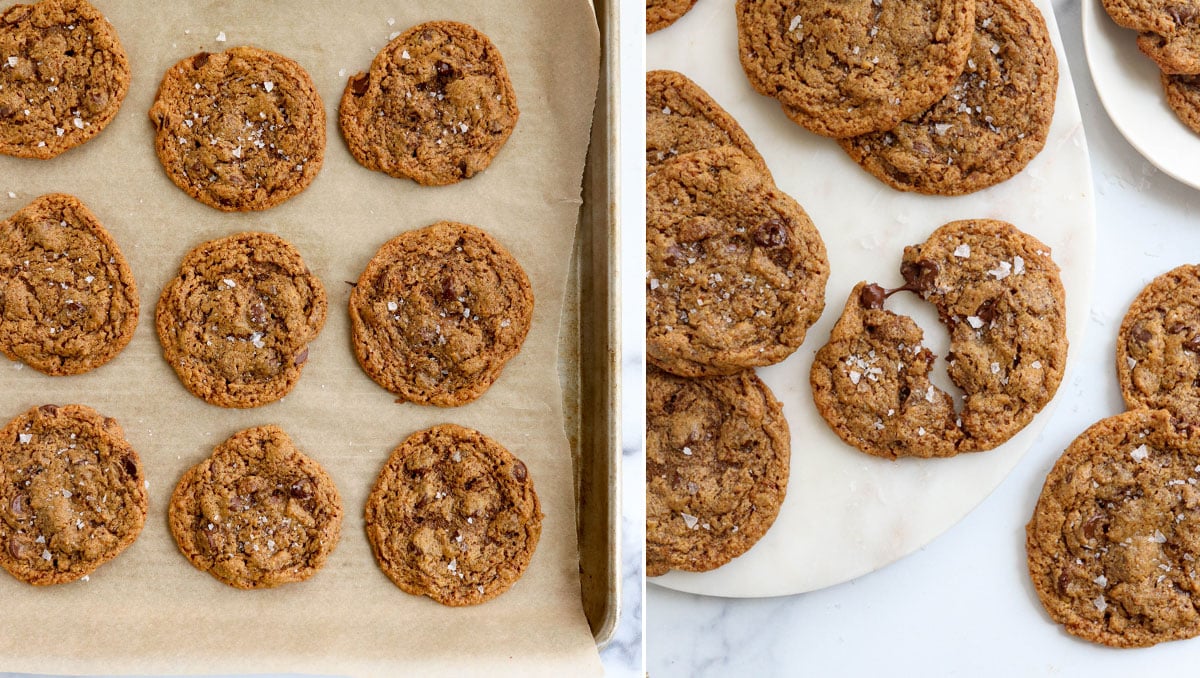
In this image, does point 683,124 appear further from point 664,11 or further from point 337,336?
point 337,336

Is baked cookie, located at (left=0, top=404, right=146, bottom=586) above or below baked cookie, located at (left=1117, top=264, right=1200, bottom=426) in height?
above

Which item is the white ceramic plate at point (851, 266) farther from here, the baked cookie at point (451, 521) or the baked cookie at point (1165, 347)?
the baked cookie at point (451, 521)

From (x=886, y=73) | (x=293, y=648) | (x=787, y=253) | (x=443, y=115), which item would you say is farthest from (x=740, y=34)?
(x=293, y=648)

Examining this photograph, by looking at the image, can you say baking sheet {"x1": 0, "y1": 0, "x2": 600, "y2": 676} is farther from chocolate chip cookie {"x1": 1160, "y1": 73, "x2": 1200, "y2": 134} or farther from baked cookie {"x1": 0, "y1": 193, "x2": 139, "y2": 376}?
chocolate chip cookie {"x1": 1160, "y1": 73, "x2": 1200, "y2": 134}

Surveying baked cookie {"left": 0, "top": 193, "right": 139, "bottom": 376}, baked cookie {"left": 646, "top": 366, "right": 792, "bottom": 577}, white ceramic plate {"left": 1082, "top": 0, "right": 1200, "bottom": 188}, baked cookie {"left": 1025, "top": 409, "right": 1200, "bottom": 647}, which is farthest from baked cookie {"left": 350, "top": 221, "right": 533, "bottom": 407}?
white ceramic plate {"left": 1082, "top": 0, "right": 1200, "bottom": 188}

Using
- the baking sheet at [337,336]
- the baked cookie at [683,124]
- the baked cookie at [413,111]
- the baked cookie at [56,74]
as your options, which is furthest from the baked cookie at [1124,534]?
the baked cookie at [56,74]

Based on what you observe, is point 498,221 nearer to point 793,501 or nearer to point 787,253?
point 787,253
